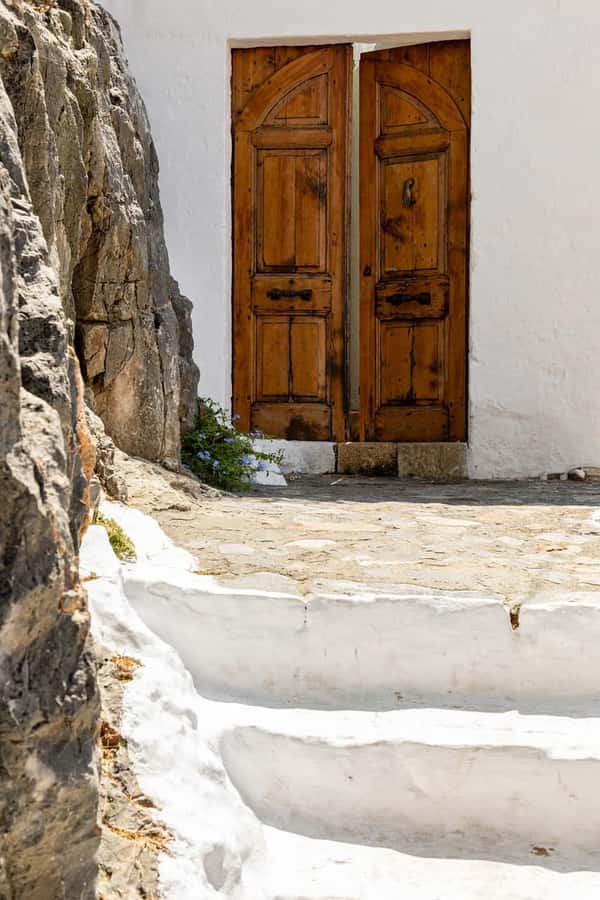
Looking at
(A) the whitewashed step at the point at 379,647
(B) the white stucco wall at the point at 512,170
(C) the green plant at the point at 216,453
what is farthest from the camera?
(B) the white stucco wall at the point at 512,170

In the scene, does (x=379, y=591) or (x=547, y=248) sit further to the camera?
(x=547, y=248)

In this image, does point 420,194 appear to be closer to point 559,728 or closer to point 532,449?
point 532,449

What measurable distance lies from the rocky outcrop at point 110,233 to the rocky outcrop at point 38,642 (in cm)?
156

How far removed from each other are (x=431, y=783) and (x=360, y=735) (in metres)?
0.21

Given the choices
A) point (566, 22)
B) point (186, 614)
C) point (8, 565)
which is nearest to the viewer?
point (8, 565)

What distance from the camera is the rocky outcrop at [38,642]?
1556 mm

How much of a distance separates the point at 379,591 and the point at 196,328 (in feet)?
14.2

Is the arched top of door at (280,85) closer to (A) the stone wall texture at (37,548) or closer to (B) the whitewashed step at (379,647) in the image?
(A) the stone wall texture at (37,548)

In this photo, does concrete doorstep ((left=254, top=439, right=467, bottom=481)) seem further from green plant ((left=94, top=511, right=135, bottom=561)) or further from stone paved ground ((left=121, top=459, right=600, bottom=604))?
green plant ((left=94, top=511, right=135, bottom=561))

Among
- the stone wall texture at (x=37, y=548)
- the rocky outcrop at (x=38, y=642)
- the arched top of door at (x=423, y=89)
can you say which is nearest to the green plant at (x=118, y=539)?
the stone wall texture at (x=37, y=548)

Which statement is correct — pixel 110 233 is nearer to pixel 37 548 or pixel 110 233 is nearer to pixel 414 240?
pixel 37 548

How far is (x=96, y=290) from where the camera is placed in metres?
4.24

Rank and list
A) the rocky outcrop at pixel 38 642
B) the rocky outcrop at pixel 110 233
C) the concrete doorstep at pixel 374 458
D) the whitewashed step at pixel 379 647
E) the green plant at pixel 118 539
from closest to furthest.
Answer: the rocky outcrop at pixel 38 642
the whitewashed step at pixel 379 647
the green plant at pixel 118 539
the rocky outcrop at pixel 110 233
the concrete doorstep at pixel 374 458

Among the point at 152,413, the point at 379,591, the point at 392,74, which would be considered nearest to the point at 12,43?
the point at 379,591
